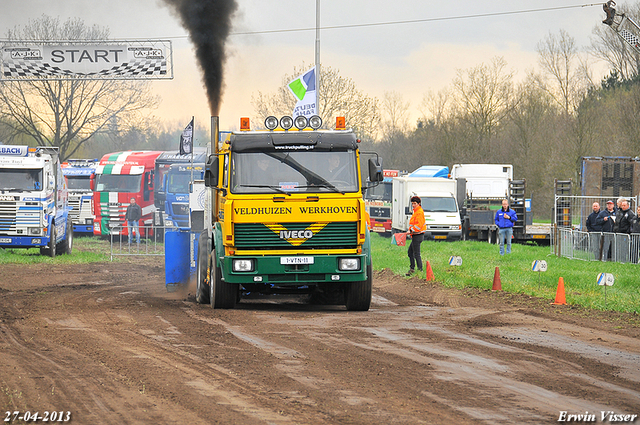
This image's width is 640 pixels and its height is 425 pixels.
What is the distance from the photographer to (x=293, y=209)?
39.2 ft

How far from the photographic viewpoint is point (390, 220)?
124 feet

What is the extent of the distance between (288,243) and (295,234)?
180 mm

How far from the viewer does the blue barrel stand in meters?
16.1

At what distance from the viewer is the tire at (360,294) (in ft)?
41.8

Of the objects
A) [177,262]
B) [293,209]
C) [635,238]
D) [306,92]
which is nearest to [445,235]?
[306,92]

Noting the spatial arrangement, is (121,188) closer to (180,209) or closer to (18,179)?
(180,209)

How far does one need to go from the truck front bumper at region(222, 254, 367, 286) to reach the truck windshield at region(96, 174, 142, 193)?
24030 mm

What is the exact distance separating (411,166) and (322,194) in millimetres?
52007

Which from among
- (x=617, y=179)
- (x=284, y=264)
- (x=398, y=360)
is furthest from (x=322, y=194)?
(x=617, y=179)

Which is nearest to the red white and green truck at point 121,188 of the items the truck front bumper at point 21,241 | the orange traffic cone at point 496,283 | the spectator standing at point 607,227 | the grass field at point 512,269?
the grass field at point 512,269

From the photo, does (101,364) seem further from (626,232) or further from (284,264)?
(626,232)

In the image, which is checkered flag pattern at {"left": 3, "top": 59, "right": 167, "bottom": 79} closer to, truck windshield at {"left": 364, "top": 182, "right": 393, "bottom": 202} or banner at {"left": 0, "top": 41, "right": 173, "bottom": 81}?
banner at {"left": 0, "top": 41, "right": 173, "bottom": 81}

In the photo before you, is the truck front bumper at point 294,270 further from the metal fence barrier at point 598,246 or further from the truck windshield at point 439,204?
the truck windshield at point 439,204

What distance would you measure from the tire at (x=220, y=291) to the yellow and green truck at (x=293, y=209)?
17 centimetres
